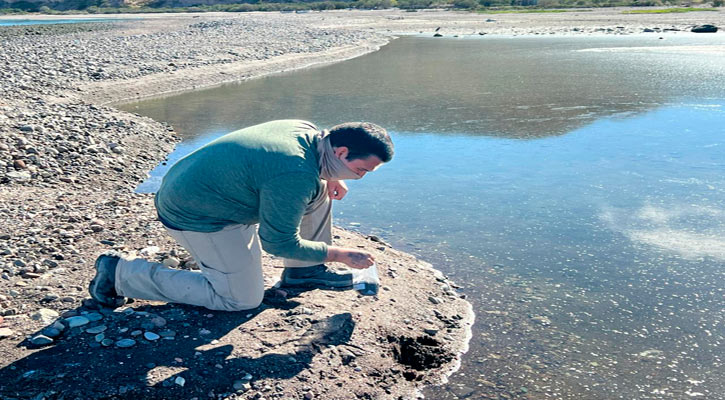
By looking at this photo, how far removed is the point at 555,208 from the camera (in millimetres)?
7695

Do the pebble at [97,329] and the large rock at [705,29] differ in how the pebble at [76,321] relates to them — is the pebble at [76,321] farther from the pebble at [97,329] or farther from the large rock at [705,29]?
the large rock at [705,29]

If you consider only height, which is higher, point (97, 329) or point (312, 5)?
point (312, 5)

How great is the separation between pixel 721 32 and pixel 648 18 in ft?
33.4

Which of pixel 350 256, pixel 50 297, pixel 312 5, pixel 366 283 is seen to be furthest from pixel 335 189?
pixel 312 5

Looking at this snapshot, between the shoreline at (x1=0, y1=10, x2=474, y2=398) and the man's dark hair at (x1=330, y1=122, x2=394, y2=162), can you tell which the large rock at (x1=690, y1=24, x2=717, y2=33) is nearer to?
the shoreline at (x1=0, y1=10, x2=474, y2=398)

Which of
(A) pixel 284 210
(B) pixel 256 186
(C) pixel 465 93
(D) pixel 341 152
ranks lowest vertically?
(C) pixel 465 93

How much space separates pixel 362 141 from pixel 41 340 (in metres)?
2.14

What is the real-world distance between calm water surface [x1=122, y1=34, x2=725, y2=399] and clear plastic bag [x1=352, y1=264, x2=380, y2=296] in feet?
2.57

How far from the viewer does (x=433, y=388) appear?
432 centimetres

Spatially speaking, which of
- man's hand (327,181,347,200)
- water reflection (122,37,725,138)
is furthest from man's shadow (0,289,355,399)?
water reflection (122,37,725,138)

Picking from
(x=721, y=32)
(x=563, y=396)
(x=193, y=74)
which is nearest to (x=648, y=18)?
(x=721, y=32)

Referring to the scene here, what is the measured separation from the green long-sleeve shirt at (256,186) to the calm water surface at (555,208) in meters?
1.46

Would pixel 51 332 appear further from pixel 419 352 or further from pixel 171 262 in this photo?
pixel 419 352

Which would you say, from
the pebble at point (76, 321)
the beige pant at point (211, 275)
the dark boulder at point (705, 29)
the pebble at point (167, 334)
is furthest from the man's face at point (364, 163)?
the dark boulder at point (705, 29)
